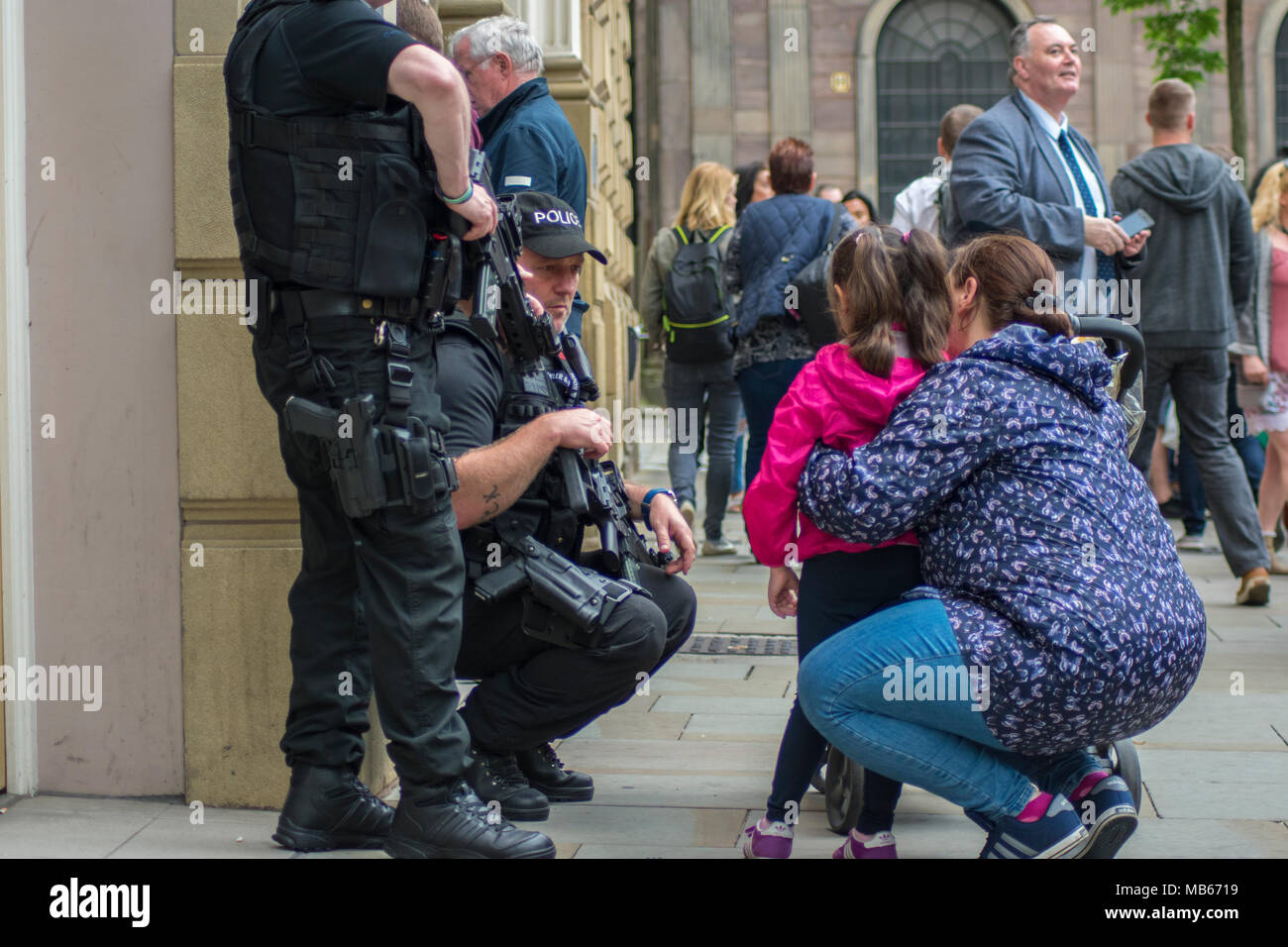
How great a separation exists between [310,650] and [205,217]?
1038 millimetres

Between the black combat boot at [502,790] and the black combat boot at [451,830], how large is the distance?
0.46 metres

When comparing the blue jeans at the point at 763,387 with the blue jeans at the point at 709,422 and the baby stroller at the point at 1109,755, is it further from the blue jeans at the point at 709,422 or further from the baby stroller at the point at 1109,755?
the baby stroller at the point at 1109,755

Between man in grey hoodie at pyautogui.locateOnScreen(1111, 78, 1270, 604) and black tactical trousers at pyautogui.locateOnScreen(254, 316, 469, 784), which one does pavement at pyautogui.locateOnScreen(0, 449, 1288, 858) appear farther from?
man in grey hoodie at pyautogui.locateOnScreen(1111, 78, 1270, 604)

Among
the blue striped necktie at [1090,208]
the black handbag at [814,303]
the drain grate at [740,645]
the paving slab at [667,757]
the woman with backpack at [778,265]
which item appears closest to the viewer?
the paving slab at [667,757]

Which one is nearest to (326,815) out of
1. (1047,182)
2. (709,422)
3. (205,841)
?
(205,841)

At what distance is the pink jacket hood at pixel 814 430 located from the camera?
3.41m

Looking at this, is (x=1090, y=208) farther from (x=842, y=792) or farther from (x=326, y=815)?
(x=326, y=815)

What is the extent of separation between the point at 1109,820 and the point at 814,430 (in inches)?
38.4

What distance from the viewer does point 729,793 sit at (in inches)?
163

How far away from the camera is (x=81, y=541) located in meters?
3.85

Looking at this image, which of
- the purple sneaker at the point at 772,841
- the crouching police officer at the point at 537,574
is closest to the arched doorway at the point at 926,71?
the crouching police officer at the point at 537,574

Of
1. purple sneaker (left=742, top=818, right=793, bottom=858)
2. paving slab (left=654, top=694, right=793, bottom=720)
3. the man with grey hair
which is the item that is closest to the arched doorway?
the man with grey hair
